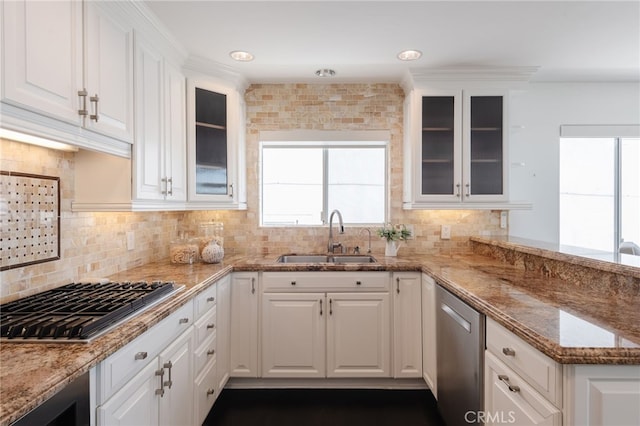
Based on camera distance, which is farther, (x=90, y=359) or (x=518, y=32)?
(x=518, y=32)

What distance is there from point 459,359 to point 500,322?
0.56m

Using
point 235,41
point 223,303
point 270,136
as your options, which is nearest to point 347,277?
point 223,303

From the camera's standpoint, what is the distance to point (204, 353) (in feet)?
6.13

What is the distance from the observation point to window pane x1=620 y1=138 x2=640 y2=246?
3.03 metres

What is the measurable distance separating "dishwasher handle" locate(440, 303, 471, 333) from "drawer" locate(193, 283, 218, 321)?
1.41 m

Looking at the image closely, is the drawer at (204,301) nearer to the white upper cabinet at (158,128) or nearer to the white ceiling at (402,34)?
the white upper cabinet at (158,128)

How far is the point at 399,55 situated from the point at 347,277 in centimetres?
165

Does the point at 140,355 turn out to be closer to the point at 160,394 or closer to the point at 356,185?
the point at 160,394

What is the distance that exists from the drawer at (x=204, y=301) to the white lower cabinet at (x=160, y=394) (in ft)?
0.42

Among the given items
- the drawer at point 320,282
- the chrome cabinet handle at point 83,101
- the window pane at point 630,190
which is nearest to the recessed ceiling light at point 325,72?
the drawer at point 320,282

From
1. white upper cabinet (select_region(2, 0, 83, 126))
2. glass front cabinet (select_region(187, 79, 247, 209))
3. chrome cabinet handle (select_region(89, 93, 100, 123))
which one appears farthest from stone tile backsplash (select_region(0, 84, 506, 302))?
white upper cabinet (select_region(2, 0, 83, 126))

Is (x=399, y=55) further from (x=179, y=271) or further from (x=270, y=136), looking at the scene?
(x=179, y=271)

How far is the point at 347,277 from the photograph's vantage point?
2334 mm

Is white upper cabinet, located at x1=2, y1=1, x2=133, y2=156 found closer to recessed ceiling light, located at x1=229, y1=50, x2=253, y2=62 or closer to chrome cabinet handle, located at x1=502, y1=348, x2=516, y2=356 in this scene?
recessed ceiling light, located at x1=229, y1=50, x2=253, y2=62
